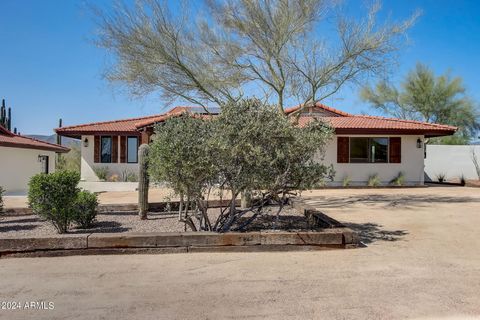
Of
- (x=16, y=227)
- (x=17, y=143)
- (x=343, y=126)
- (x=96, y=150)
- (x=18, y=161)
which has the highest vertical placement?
(x=343, y=126)

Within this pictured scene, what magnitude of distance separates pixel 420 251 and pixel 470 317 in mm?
2628

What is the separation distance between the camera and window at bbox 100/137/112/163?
23.0m

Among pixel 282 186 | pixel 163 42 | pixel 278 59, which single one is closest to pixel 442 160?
pixel 278 59

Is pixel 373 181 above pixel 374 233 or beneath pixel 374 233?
above

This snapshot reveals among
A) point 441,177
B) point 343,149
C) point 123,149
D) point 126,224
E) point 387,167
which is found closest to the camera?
point 126,224

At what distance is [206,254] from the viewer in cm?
595

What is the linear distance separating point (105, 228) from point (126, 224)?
0.54 metres

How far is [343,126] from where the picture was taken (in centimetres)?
1923

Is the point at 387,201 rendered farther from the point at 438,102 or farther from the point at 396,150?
the point at 438,102

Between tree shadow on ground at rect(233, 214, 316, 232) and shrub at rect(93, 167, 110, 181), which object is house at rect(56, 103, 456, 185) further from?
tree shadow on ground at rect(233, 214, 316, 232)

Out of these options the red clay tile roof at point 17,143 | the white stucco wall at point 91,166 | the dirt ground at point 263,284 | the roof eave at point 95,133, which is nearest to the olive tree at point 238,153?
the dirt ground at point 263,284

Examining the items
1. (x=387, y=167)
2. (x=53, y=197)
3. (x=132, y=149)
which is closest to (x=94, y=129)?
(x=132, y=149)

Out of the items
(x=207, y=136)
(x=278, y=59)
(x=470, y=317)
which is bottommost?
(x=470, y=317)

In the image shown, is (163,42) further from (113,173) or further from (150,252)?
(113,173)
